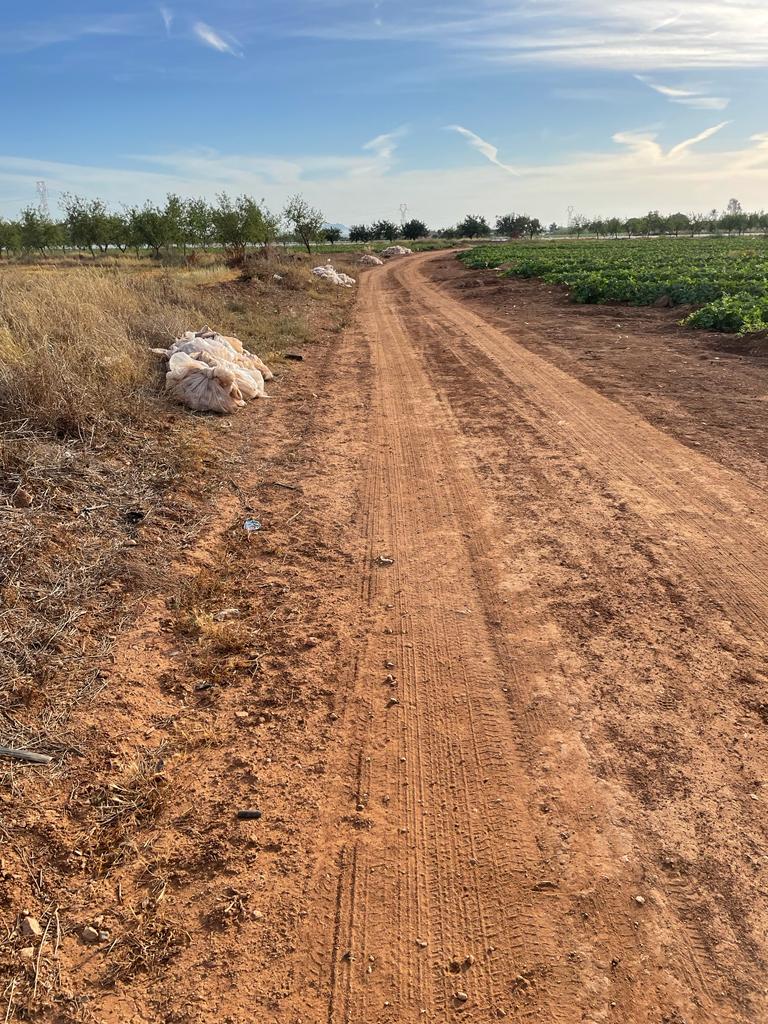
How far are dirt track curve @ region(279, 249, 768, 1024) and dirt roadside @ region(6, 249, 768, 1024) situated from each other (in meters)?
0.01

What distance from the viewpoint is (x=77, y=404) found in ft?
18.9

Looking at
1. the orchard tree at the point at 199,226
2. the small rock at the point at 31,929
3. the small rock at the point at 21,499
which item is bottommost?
the small rock at the point at 31,929

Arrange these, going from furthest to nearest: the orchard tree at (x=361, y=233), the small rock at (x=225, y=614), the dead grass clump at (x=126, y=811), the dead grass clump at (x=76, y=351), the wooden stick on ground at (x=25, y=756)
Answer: the orchard tree at (x=361, y=233)
the dead grass clump at (x=76, y=351)
the small rock at (x=225, y=614)
the wooden stick on ground at (x=25, y=756)
the dead grass clump at (x=126, y=811)

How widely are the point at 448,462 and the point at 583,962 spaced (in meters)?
4.84

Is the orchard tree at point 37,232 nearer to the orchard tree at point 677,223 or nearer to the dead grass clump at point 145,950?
the dead grass clump at point 145,950

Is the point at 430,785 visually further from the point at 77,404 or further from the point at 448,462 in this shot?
the point at 77,404

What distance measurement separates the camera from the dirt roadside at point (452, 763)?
2104 mm

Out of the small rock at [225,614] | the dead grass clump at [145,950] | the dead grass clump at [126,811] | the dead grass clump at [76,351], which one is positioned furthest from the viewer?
the dead grass clump at [76,351]

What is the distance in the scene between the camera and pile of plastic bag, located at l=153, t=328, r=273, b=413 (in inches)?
306

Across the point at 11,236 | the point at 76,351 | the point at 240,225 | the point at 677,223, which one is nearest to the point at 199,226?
the point at 240,225

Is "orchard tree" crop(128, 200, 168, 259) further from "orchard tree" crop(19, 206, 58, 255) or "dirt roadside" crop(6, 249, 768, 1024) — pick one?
"dirt roadside" crop(6, 249, 768, 1024)

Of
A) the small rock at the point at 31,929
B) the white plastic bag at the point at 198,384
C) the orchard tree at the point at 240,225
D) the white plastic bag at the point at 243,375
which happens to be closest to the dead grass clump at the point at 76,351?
the white plastic bag at the point at 198,384

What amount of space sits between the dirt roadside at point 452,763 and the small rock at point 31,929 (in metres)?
0.11

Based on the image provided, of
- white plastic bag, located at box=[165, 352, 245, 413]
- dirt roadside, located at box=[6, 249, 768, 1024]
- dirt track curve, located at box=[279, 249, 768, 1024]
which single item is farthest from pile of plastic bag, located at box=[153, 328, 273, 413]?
dirt track curve, located at box=[279, 249, 768, 1024]
